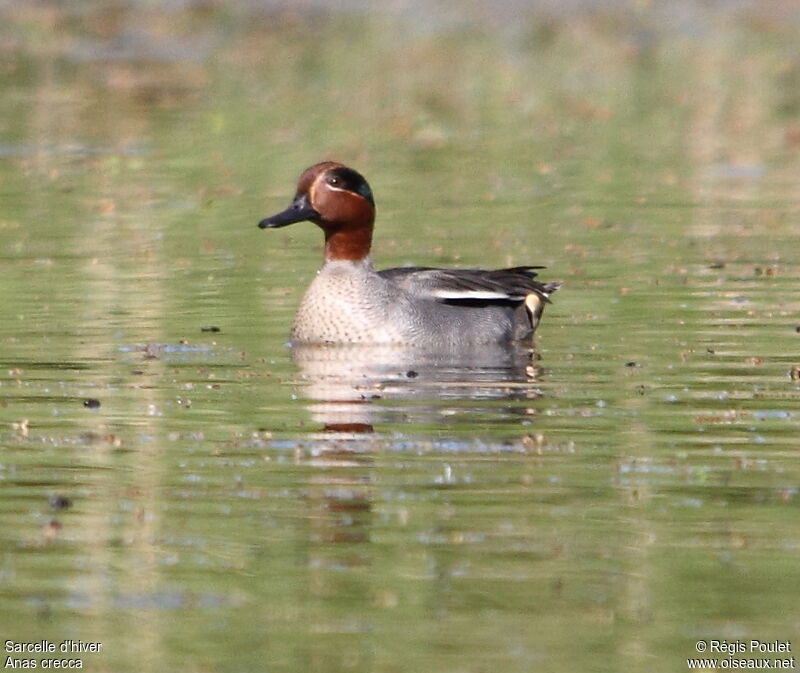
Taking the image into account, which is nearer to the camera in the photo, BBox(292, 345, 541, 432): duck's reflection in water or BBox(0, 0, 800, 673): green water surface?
BBox(0, 0, 800, 673): green water surface

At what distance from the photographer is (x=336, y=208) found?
13.7 meters

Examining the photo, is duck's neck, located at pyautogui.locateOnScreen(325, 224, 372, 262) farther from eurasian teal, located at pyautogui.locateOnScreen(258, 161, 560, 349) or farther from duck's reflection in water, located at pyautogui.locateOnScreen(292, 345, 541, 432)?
duck's reflection in water, located at pyautogui.locateOnScreen(292, 345, 541, 432)

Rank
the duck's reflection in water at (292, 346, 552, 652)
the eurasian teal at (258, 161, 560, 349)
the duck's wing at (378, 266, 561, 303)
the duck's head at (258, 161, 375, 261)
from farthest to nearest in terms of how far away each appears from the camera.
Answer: the duck's head at (258, 161, 375, 261) < the duck's wing at (378, 266, 561, 303) < the eurasian teal at (258, 161, 560, 349) < the duck's reflection in water at (292, 346, 552, 652)

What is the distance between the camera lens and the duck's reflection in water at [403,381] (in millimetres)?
10617

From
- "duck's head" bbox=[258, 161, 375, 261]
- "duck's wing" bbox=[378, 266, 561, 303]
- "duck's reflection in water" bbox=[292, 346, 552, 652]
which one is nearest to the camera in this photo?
"duck's reflection in water" bbox=[292, 346, 552, 652]

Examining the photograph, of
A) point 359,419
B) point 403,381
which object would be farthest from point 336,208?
point 359,419

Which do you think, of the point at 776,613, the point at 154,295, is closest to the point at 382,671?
the point at 776,613

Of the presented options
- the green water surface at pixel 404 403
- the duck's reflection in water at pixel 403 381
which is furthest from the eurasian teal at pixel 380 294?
the green water surface at pixel 404 403

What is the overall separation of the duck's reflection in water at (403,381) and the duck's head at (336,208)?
89cm

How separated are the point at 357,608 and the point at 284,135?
17.6m

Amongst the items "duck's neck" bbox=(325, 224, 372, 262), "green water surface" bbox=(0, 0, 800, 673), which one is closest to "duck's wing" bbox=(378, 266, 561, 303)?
"duck's neck" bbox=(325, 224, 372, 262)

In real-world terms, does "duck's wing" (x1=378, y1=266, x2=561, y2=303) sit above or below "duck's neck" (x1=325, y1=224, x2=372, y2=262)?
below

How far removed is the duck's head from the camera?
1360 centimetres

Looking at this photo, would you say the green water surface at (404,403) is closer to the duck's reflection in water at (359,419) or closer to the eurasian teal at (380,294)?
the duck's reflection in water at (359,419)
